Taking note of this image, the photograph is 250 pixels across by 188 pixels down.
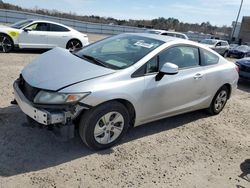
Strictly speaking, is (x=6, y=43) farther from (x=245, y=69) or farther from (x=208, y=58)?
(x=245, y=69)

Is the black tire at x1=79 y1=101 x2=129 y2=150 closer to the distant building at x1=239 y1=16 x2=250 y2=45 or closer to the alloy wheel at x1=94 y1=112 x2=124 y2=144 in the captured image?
the alloy wheel at x1=94 y1=112 x2=124 y2=144

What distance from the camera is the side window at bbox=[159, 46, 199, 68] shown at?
14.6ft

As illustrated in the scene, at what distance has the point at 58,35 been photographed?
11.3 metres

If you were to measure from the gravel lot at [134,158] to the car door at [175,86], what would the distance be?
1.48ft

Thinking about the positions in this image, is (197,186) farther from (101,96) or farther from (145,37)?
(145,37)

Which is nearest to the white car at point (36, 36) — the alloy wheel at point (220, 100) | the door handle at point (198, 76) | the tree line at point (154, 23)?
the alloy wheel at point (220, 100)

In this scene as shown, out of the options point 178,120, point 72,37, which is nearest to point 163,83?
point 178,120

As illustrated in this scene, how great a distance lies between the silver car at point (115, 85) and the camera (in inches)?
137

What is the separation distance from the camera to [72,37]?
1167 cm

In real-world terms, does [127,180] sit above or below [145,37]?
below

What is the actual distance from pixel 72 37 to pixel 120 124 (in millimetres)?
8446

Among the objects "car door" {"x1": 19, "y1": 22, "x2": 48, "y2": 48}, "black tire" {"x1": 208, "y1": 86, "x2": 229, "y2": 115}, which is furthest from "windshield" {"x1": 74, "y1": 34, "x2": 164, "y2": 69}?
"car door" {"x1": 19, "y1": 22, "x2": 48, "y2": 48}

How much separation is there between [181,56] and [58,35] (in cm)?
767

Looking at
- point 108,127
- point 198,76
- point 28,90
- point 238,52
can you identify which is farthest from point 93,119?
point 238,52
